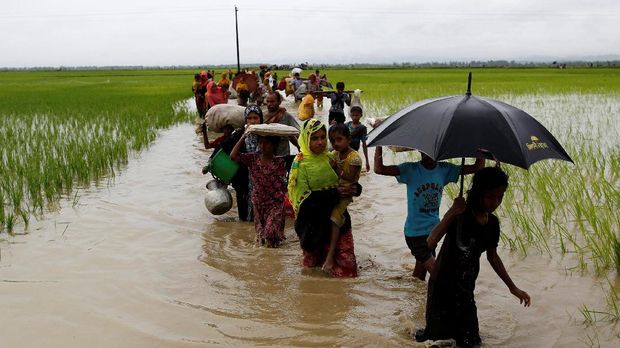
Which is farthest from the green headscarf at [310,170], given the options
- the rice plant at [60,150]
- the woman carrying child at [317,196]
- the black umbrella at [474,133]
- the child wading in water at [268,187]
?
the rice plant at [60,150]

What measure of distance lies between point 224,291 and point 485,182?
2.02 meters

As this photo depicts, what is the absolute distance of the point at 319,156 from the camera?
151 inches

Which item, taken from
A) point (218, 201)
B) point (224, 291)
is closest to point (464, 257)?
point (224, 291)

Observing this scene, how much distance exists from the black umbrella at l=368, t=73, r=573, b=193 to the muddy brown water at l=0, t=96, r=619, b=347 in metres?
1.14

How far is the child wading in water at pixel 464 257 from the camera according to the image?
2562mm

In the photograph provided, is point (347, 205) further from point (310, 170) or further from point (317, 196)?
point (310, 170)

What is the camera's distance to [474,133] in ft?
8.13

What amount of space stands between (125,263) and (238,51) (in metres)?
26.7

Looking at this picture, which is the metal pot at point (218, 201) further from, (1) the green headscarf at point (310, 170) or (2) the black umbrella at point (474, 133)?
(2) the black umbrella at point (474, 133)

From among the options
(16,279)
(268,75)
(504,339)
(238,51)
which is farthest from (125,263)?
(238,51)

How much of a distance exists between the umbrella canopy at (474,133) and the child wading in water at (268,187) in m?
2.02

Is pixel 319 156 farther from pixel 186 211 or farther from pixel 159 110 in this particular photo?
pixel 159 110

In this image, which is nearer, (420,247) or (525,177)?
(420,247)

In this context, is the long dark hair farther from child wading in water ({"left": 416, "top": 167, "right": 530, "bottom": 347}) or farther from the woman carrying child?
the woman carrying child
